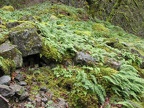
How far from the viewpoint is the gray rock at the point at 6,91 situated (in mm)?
4623

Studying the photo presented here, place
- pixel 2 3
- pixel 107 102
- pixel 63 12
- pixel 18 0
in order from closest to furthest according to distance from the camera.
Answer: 1. pixel 107 102
2. pixel 63 12
3. pixel 2 3
4. pixel 18 0

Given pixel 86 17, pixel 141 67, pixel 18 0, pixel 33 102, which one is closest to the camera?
pixel 33 102

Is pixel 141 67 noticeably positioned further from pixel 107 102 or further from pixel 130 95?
pixel 107 102

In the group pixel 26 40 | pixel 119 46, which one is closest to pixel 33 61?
pixel 26 40

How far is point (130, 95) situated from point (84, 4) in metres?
13.6

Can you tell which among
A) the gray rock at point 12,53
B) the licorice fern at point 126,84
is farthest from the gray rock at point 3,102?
the licorice fern at point 126,84

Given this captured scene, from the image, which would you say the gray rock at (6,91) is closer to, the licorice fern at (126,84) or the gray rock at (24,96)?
the gray rock at (24,96)

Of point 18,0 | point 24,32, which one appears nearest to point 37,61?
point 24,32

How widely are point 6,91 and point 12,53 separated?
117 centimetres

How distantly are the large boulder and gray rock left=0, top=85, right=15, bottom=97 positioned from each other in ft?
4.30

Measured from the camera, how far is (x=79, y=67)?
20.6ft

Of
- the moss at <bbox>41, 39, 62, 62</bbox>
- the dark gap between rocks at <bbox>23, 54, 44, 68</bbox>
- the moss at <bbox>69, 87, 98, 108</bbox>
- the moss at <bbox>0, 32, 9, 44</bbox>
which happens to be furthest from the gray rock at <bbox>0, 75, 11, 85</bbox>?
the moss at <bbox>69, 87, 98, 108</bbox>

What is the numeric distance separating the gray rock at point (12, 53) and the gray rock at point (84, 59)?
1.59 meters

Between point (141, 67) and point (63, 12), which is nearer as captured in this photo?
point (141, 67)
